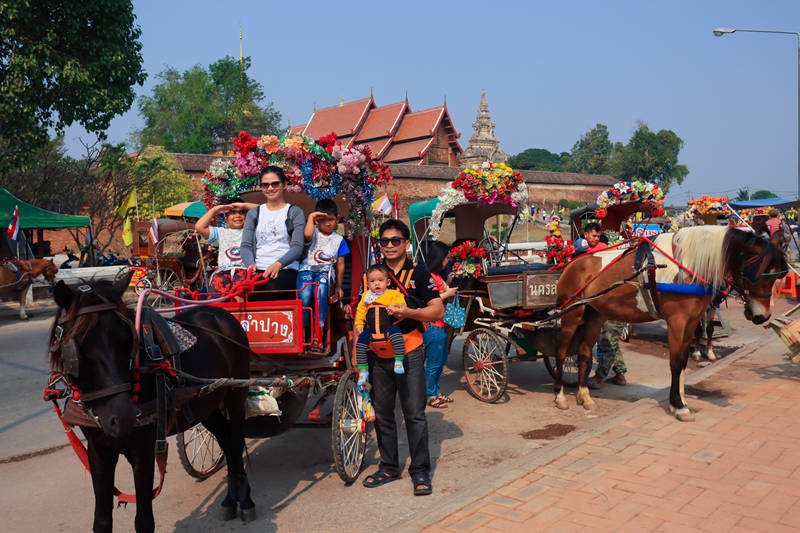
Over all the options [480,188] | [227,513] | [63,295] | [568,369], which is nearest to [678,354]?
[568,369]

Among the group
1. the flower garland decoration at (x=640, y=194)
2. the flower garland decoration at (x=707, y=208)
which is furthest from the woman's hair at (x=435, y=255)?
the flower garland decoration at (x=707, y=208)

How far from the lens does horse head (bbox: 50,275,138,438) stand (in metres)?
3.27

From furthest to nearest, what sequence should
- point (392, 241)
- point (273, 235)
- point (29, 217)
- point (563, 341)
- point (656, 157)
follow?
1. point (656, 157)
2. point (29, 217)
3. point (563, 341)
4. point (273, 235)
5. point (392, 241)

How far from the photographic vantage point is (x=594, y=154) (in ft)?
309

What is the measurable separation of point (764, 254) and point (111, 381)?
634 centimetres

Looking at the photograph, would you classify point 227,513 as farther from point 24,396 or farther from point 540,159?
point 540,159

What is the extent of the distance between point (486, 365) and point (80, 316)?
18.6 ft

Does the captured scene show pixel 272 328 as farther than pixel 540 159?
No

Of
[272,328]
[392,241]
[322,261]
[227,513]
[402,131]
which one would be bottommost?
[227,513]

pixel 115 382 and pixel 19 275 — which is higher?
pixel 19 275

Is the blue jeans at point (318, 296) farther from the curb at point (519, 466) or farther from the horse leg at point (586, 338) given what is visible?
the horse leg at point (586, 338)

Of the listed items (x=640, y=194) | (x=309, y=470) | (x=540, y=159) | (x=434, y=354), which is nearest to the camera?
(x=309, y=470)

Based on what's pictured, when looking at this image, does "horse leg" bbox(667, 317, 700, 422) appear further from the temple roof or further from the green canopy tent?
the temple roof

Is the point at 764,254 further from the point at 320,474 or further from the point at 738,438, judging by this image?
the point at 320,474
